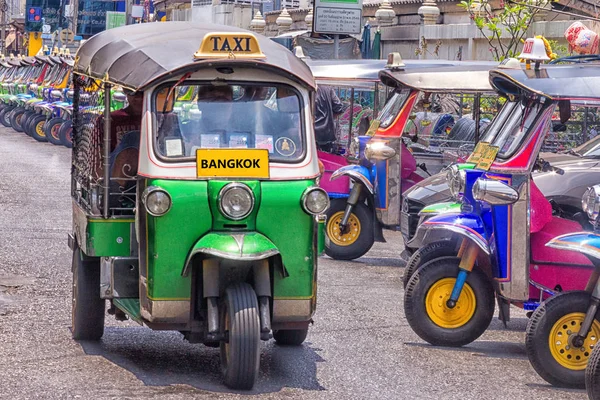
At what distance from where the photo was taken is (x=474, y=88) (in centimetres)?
1212

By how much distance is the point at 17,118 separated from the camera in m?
31.0

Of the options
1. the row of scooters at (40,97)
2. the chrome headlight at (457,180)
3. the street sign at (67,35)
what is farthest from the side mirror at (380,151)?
the street sign at (67,35)

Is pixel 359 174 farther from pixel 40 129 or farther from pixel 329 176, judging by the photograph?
pixel 40 129

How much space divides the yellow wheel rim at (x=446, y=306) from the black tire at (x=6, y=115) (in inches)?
1000

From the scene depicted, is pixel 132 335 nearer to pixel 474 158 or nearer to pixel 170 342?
pixel 170 342

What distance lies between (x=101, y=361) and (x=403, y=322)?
100 inches

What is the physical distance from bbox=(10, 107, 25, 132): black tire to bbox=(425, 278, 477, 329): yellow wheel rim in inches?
924

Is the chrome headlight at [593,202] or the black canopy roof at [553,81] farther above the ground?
the black canopy roof at [553,81]

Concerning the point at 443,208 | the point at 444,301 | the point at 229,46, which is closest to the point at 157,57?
the point at 229,46

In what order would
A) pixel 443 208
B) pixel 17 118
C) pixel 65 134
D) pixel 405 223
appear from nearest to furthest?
pixel 443 208, pixel 405 223, pixel 65 134, pixel 17 118

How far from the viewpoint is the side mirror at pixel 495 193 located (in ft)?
26.3

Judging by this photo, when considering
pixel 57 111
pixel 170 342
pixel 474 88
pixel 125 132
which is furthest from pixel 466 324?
pixel 57 111

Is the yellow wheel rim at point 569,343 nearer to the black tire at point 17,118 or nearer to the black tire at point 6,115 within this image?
the black tire at point 17,118

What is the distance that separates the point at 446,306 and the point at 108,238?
7.31ft
